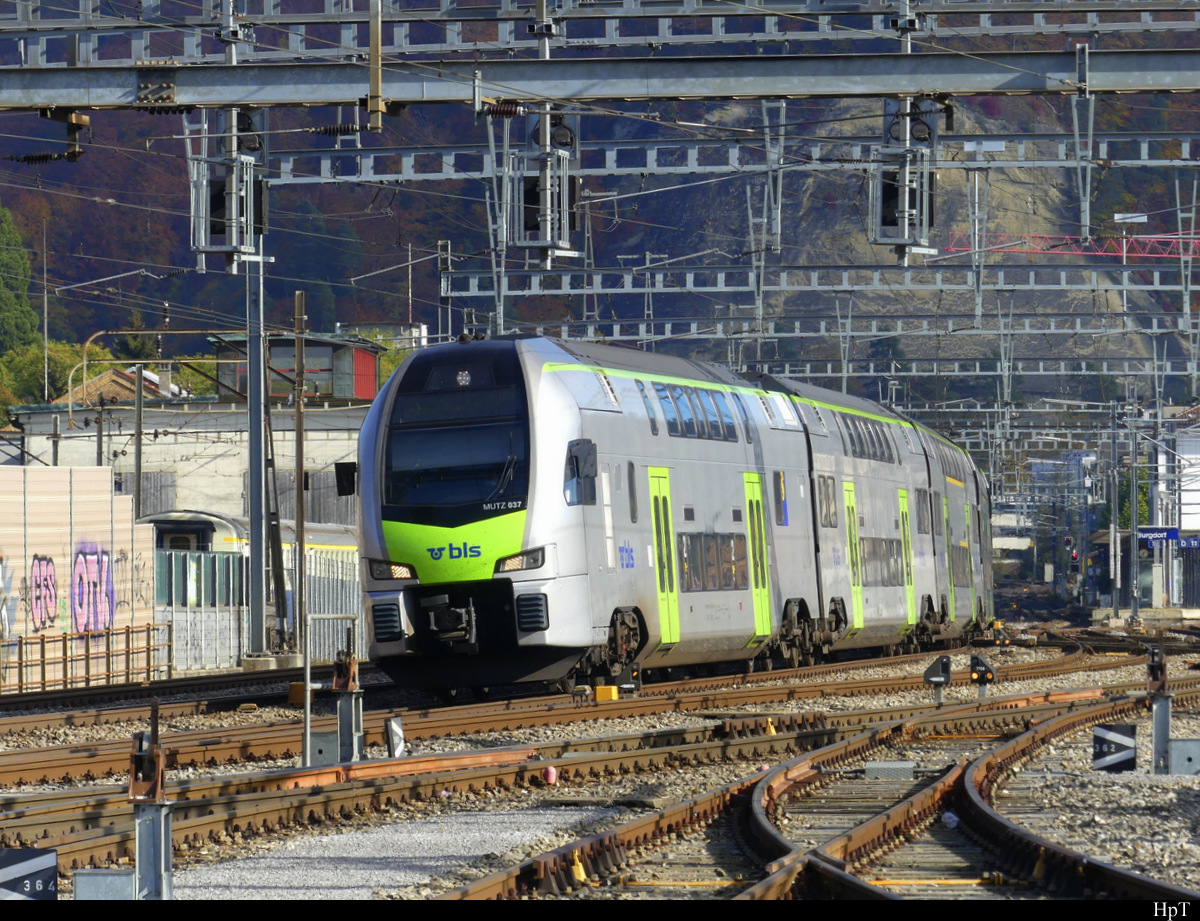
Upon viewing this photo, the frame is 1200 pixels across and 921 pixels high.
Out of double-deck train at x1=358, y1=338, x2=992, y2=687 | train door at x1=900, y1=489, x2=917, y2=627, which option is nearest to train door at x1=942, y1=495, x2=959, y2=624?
train door at x1=900, y1=489, x2=917, y2=627

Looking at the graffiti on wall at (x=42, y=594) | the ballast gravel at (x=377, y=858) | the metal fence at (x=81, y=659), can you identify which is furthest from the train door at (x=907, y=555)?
the ballast gravel at (x=377, y=858)

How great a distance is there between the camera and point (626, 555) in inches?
798

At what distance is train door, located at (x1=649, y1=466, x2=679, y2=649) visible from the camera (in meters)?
21.2

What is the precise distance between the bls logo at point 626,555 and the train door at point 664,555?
0.72 meters

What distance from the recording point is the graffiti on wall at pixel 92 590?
106 ft

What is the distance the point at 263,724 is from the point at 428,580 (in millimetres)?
2341

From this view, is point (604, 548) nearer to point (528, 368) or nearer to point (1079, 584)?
point (528, 368)

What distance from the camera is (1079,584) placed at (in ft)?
279

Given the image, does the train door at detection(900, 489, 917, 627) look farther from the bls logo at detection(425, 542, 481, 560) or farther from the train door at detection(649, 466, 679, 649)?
the bls logo at detection(425, 542, 481, 560)

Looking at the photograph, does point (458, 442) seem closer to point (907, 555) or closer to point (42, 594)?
point (907, 555)

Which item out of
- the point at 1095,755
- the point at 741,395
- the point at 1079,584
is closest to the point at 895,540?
the point at 741,395

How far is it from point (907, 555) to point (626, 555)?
1179 cm

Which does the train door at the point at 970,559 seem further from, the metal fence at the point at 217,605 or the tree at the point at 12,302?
the tree at the point at 12,302

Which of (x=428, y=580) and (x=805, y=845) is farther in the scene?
(x=428, y=580)
